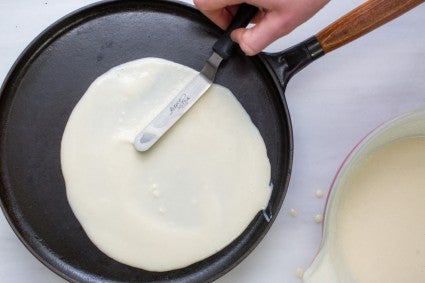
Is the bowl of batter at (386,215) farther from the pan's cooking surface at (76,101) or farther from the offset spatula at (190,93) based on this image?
the offset spatula at (190,93)

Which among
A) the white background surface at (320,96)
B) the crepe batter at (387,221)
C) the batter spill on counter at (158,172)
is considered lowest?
the crepe batter at (387,221)

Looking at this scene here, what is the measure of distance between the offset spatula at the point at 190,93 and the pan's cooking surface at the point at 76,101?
4 centimetres

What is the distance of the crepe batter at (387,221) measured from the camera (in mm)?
1037

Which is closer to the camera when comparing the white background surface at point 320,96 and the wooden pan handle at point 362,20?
the wooden pan handle at point 362,20

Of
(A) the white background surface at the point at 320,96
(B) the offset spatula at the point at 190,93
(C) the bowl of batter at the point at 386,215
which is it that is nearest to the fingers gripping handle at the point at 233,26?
(B) the offset spatula at the point at 190,93

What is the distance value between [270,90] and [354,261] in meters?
0.34

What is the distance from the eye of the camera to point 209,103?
105 cm

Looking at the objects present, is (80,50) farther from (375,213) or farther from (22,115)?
(375,213)

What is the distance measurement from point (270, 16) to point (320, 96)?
0.78 ft

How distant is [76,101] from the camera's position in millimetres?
1033

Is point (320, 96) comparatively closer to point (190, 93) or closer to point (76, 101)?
point (190, 93)

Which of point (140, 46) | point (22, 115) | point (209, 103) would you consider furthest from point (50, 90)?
point (209, 103)

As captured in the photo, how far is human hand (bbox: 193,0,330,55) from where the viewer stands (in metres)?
0.92

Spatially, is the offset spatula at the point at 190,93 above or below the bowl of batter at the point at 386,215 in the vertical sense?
above
